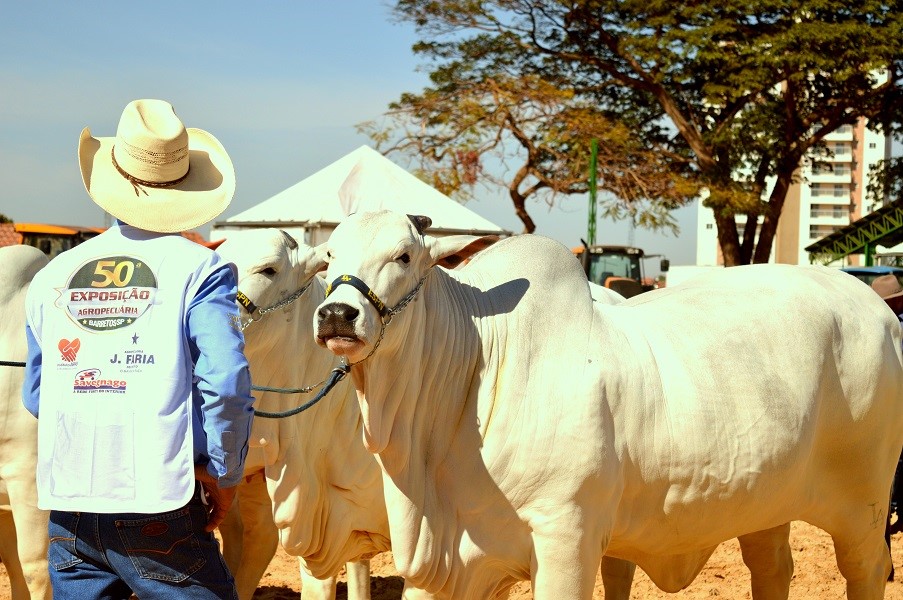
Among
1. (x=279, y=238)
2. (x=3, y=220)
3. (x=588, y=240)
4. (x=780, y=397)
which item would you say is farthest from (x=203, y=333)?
(x=3, y=220)

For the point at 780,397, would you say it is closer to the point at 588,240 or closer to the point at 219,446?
the point at 219,446

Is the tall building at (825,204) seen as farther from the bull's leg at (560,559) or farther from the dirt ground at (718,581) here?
the bull's leg at (560,559)

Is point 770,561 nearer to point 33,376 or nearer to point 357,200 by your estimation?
point 33,376

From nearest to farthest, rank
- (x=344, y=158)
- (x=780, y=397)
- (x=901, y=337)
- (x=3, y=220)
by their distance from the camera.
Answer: (x=780, y=397), (x=901, y=337), (x=344, y=158), (x=3, y=220)

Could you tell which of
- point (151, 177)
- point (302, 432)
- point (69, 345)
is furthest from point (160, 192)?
point (302, 432)

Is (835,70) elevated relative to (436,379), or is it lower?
elevated

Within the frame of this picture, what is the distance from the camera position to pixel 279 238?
4.31 m

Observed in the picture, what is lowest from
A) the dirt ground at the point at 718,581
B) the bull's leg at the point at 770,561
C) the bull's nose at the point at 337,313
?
the dirt ground at the point at 718,581

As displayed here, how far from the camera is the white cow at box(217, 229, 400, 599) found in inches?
166

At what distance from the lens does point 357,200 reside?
9336mm

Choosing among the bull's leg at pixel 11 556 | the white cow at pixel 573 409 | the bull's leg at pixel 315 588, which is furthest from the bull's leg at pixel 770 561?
the bull's leg at pixel 11 556

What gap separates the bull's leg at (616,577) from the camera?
5348 mm

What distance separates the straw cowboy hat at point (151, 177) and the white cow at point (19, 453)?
220 cm

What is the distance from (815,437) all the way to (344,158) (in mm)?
6775
